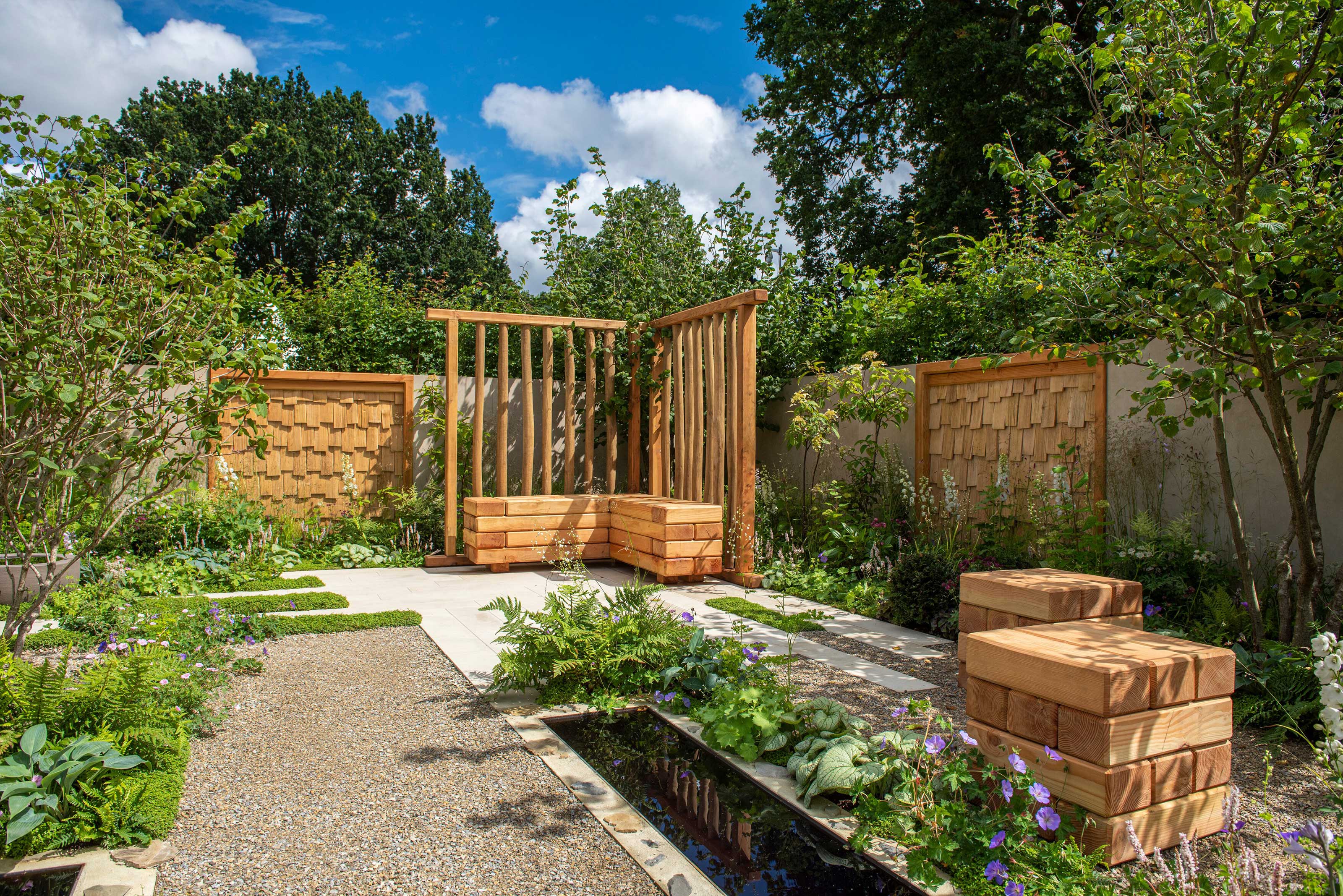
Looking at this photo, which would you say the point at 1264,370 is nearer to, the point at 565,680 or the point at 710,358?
the point at 565,680

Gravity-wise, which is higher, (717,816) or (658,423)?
(658,423)

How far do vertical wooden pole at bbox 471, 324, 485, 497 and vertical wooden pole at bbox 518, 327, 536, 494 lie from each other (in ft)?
1.34

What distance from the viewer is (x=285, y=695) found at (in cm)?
379

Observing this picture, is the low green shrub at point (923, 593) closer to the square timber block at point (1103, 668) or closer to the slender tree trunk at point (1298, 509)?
the slender tree trunk at point (1298, 509)

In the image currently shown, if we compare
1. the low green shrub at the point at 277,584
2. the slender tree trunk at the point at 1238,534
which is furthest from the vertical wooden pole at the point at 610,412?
the slender tree trunk at the point at 1238,534

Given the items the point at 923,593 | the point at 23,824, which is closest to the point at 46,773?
the point at 23,824

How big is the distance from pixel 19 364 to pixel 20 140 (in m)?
0.97

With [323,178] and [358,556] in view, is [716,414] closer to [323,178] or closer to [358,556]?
[358,556]

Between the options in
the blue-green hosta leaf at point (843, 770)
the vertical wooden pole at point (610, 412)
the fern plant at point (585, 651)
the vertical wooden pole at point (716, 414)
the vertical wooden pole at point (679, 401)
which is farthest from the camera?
the vertical wooden pole at point (610, 412)

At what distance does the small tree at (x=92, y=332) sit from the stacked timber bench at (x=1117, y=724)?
9.34 ft

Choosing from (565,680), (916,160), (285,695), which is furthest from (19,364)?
(916,160)

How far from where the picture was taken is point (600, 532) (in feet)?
25.8

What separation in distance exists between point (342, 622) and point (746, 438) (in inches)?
134

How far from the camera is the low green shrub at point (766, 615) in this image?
200 inches
